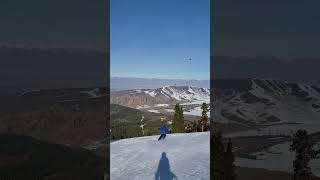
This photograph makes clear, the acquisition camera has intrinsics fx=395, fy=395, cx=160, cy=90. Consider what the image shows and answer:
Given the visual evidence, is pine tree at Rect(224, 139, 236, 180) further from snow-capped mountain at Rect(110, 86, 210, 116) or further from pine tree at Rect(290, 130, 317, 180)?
snow-capped mountain at Rect(110, 86, 210, 116)

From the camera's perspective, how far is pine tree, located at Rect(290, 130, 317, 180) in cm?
960

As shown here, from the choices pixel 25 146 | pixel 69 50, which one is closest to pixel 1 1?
pixel 69 50

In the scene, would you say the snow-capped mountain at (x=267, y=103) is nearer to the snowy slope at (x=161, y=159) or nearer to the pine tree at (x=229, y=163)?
the pine tree at (x=229, y=163)

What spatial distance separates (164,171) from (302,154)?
4.27 meters

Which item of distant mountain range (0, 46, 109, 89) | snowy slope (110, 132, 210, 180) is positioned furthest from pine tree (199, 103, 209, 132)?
distant mountain range (0, 46, 109, 89)

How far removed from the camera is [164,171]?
12109 millimetres

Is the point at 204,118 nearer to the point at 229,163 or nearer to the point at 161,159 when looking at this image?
the point at 161,159

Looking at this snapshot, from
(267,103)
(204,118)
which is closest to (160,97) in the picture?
(204,118)

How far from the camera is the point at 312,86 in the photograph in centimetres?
1004

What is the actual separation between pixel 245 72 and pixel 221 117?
1289mm

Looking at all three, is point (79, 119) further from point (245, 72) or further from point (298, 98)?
point (298, 98)

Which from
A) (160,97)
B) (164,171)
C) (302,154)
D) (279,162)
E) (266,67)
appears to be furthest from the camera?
(160,97)

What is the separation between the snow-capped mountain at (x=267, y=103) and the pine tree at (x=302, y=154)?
30 cm

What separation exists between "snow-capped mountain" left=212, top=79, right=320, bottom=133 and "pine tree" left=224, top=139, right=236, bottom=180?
2.36 feet
